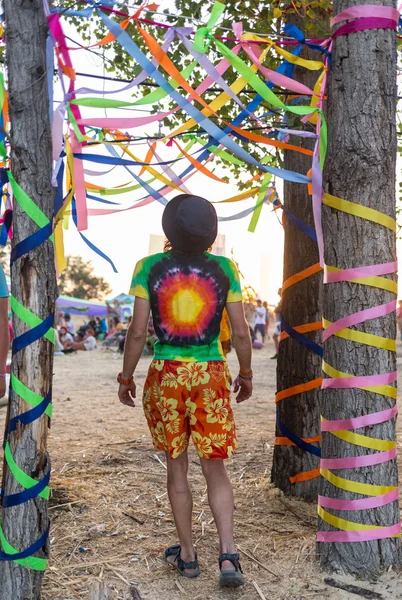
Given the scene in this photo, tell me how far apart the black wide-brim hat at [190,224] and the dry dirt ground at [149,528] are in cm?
162

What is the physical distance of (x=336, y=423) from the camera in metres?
3.01

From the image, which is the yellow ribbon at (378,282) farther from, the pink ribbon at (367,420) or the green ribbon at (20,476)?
the green ribbon at (20,476)

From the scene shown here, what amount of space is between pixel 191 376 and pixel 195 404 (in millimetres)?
135

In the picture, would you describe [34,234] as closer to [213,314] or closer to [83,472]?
[213,314]

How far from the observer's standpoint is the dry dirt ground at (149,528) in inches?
113

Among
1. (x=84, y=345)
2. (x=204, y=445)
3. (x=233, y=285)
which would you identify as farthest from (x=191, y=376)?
(x=84, y=345)

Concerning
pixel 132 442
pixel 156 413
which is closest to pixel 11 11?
pixel 156 413

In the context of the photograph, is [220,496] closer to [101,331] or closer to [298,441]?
[298,441]

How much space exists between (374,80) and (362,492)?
6.46ft

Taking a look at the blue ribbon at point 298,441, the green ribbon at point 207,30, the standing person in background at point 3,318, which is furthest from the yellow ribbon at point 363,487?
the green ribbon at point 207,30

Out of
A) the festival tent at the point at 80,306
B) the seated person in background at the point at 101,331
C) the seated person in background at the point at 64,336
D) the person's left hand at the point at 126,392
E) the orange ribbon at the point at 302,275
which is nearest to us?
the person's left hand at the point at 126,392

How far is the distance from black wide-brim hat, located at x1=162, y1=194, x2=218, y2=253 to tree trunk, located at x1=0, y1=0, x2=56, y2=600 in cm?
64

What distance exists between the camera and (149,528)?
3.66m

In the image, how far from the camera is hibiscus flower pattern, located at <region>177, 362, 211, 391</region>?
2945 millimetres
